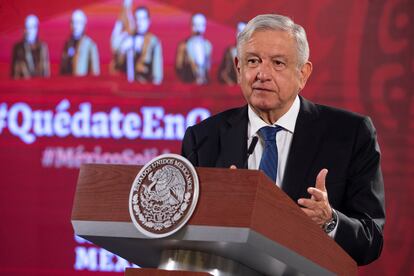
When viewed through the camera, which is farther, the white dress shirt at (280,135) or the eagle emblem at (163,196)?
the white dress shirt at (280,135)

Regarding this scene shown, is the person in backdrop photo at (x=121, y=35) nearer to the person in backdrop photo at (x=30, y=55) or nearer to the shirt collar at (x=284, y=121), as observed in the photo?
the person in backdrop photo at (x=30, y=55)

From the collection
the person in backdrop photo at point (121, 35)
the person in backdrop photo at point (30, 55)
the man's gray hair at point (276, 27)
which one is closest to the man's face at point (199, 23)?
the person in backdrop photo at point (121, 35)

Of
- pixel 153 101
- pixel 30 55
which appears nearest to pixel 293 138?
pixel 153 101

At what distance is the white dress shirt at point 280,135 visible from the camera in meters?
2.44

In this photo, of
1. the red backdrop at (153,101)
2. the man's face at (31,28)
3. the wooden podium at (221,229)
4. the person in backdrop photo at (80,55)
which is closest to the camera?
the wooden podium at (221,229)

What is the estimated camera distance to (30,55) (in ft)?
14.5

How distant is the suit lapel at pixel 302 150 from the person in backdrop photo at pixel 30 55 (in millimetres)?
2201

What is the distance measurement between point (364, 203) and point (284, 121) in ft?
1.21

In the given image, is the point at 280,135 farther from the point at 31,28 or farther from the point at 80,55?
the point at 31,28

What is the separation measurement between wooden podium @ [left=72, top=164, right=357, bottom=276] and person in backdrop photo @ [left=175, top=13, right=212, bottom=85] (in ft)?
7.98

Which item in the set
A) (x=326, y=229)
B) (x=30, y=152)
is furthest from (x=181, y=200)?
(x=30, y=152)

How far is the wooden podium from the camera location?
5.23 feet

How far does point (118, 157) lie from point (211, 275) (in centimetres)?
268

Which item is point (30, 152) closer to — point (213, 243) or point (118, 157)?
point (118, 157)
